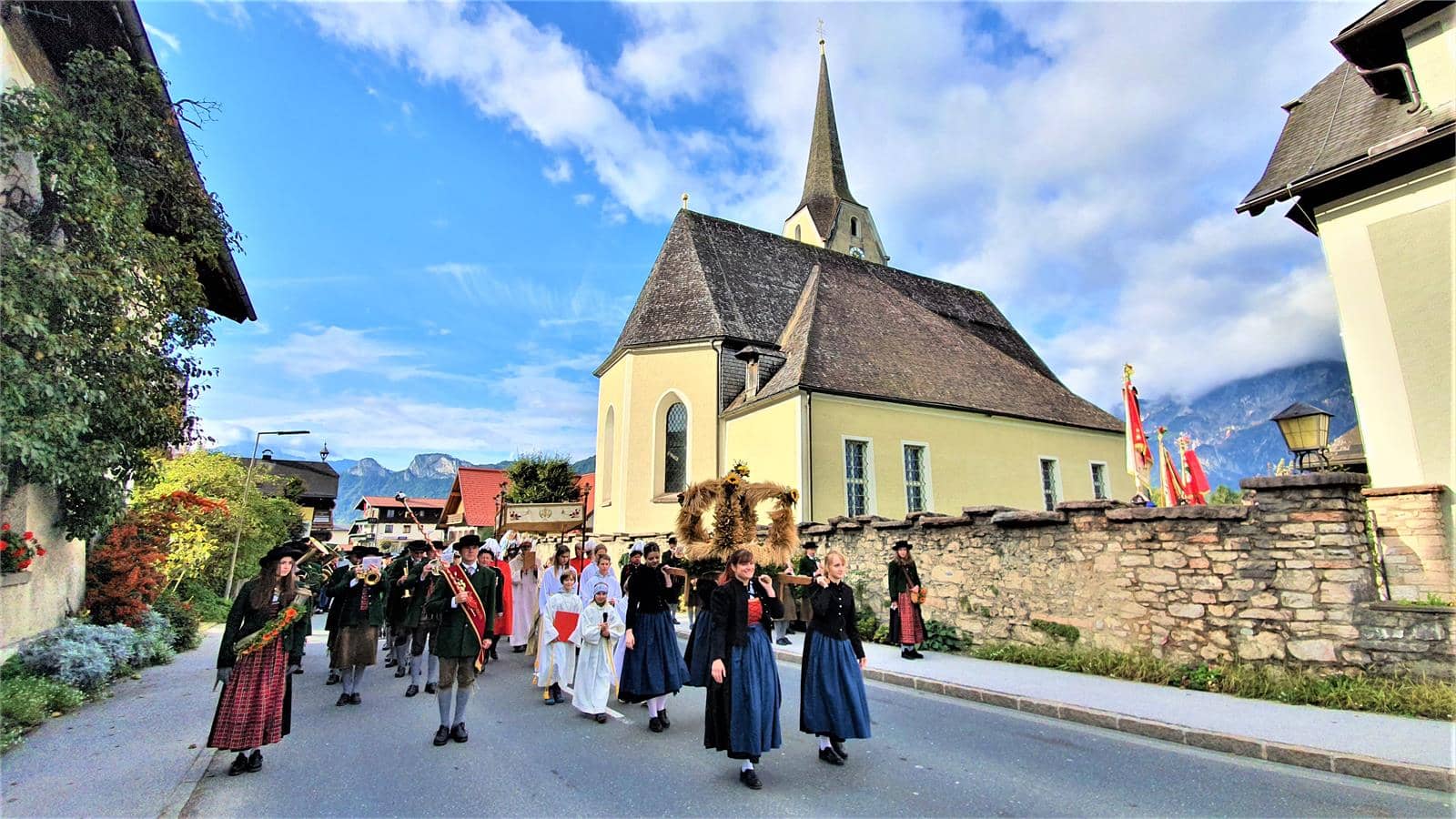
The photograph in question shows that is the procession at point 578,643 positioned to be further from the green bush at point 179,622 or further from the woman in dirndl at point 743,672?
the green bush at point 179,622

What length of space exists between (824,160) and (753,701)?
40283 millimetres

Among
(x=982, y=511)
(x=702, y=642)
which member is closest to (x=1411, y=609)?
(x=982, y=511)

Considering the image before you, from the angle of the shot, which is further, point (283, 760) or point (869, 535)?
point (869, 535)

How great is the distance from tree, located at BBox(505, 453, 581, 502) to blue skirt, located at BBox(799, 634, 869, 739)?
3330 cm

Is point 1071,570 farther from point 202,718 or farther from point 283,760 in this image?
point 202,718

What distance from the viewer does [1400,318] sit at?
10461 millimetres

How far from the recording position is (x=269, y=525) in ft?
81.1

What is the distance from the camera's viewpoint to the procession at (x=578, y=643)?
5.55 meters

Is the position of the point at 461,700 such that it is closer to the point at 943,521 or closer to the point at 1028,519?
the point at 1028,519

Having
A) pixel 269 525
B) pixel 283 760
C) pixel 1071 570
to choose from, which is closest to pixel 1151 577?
pixel 1071 570

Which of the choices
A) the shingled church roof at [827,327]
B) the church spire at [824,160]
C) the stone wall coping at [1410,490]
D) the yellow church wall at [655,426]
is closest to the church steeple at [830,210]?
the church spire at [824,160]

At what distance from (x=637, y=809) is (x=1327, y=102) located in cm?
1728

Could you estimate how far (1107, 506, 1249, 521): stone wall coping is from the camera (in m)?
Result: 8.33

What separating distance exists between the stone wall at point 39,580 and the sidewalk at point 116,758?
54.8 inches
